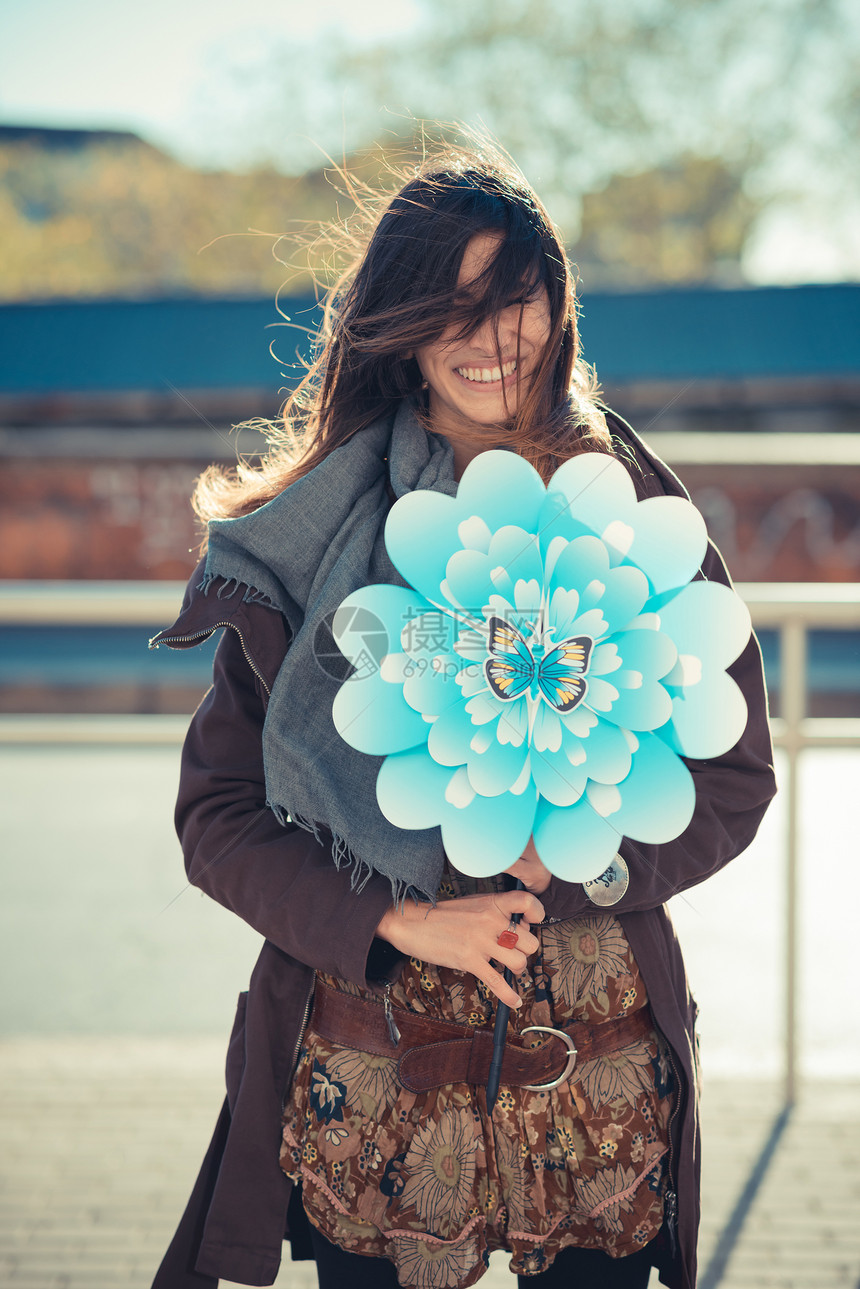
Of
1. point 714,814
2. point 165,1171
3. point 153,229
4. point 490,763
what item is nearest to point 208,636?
point 490,763

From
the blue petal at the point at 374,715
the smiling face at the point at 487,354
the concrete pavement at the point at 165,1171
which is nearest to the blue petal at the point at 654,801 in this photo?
the blue petal at the point at 374,715

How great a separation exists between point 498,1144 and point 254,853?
0.43m

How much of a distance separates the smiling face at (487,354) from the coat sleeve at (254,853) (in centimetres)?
34

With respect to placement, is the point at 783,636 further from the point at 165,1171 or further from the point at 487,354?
the point at 165,1171

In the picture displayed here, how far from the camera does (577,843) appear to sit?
1028mm

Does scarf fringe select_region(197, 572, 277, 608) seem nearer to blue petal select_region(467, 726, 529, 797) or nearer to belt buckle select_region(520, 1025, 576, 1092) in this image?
blue petal select_region(467, 726, 529, 797)

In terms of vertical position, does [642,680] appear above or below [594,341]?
below

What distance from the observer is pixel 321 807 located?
3.81ft

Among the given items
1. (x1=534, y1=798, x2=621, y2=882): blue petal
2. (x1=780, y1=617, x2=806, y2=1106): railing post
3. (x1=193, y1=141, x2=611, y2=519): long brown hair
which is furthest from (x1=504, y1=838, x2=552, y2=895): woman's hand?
(x1=780, y1=617, x2=806, y2=1106): railing post

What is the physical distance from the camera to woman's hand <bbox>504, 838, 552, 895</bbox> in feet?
3.77

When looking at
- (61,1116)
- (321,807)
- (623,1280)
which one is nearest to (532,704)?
(321,807)

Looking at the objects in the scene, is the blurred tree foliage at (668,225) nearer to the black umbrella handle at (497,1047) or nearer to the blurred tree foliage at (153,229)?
the blurred tree foliage at (153,229)

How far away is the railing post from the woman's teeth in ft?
5.33

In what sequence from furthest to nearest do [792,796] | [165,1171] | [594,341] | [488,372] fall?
[594,341], [792,796], [165,1171], [488,372]
